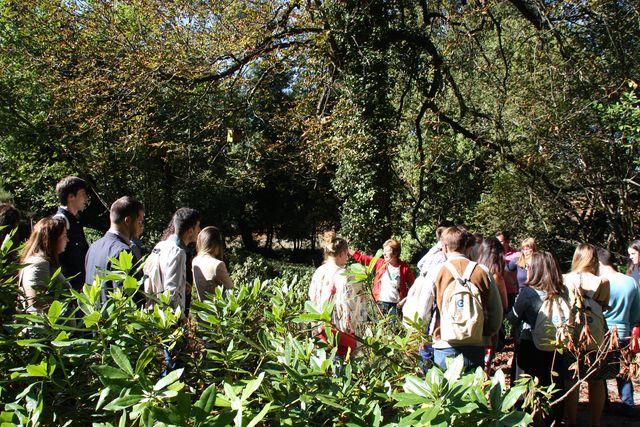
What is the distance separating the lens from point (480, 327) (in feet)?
12.1

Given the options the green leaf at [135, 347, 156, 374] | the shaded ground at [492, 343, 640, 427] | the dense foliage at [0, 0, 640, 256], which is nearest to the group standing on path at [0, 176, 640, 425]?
the shaded ground at [492, 343, 640, 427]

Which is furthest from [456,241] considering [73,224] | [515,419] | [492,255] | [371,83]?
[371,83]

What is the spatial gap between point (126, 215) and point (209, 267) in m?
0.80

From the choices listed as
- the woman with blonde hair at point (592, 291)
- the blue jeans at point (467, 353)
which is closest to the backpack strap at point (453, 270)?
the blue jeans at point (467, 353)

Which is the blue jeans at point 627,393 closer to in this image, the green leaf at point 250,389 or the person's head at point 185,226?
the person's head at point 185,226

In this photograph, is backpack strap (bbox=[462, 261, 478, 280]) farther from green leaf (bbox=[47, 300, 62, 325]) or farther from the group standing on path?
green leaf (bbox=[47, 300, 62, 325])

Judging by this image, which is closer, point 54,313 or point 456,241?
point 54,313

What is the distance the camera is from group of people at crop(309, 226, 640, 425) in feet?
12.1

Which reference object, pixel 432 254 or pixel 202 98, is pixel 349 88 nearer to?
pixel 202 98

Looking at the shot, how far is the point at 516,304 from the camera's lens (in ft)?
14.3

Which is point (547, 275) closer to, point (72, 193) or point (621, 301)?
point (621, 301)

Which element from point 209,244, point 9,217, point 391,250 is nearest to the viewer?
point 9,217

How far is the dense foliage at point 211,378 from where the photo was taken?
144 centimetres

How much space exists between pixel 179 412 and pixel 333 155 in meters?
8.70
